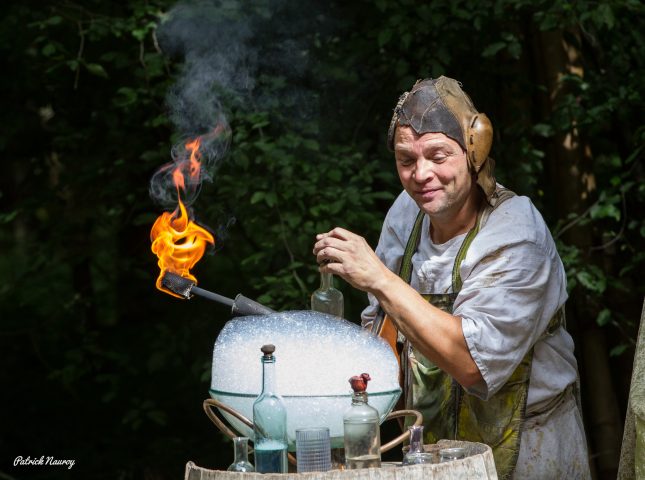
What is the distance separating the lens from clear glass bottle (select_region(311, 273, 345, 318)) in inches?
128

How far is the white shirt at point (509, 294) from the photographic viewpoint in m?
2.98

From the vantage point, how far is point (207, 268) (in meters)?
6.48

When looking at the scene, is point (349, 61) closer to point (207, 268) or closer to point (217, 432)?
point (207, 268)

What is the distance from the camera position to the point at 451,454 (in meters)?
2.70

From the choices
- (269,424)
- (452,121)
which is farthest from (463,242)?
(269,424)

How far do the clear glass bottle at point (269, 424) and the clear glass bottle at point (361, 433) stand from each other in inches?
6.5

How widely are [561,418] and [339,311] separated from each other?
2.60ft

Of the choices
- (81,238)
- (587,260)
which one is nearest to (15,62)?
(81,238)

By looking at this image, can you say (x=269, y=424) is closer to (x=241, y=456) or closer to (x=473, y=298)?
(x=241, y=456)

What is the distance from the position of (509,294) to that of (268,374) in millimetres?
840

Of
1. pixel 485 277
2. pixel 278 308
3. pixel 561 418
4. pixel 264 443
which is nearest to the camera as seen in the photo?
pixel 264 443

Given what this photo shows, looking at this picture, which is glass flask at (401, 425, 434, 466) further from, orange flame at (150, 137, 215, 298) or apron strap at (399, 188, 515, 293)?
orange flame at (150, 137, 215, 298)

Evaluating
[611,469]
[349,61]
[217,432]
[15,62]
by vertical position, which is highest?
[15,62]
